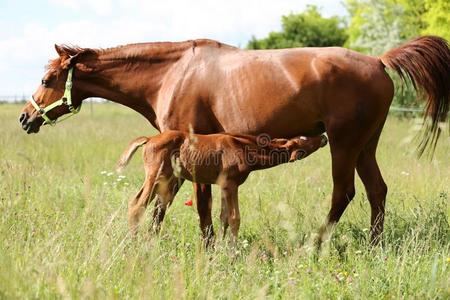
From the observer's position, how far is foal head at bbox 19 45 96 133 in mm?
6145

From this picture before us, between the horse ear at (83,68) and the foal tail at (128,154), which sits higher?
the horse ear at (83,68)

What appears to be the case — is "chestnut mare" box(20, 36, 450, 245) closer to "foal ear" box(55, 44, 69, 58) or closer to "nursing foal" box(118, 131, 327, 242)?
"foal ear" box(55, 44, 69, 58)

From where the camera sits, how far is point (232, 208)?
5.06 m

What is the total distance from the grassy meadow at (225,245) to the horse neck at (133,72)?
0.95m

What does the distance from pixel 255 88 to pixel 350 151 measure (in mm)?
1033

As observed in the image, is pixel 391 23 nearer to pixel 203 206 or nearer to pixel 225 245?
pixel 203 206

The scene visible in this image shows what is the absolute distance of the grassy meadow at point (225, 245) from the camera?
11.3 ft

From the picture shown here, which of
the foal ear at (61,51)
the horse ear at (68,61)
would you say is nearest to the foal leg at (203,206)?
the horse ear at (68,61)

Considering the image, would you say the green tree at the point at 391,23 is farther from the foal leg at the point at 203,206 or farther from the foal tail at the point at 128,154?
the foal tail at the point at 128,154

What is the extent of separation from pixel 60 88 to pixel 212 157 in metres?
1.97

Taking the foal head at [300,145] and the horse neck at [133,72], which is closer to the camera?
the foal head at [300,145]

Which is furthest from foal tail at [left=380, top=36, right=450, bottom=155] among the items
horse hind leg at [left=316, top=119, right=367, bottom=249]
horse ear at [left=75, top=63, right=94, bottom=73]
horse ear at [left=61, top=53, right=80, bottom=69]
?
horse ear at [left=61, top=53, right=80, bottom=69]

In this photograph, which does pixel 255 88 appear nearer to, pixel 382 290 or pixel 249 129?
pixel 249 129

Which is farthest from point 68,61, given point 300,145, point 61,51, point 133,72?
point 300,145
